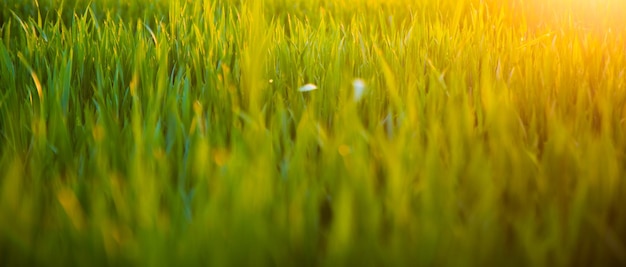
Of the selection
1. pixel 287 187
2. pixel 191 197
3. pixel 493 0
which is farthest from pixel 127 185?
pixel 493 0

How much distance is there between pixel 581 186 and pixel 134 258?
55cm

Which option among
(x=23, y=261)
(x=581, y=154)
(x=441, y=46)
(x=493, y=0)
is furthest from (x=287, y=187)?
(x=493, y=0)

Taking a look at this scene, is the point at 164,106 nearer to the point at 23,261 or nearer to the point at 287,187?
the point at 287,187

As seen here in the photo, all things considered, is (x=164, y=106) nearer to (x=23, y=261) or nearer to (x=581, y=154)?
(x=23, y=261)

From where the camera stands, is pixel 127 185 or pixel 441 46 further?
pixel 441 46

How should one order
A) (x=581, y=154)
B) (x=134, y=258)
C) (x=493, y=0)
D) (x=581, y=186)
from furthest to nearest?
(x=493, y=0), (x=581, y=154), (x=581, y=186), (x=134, y=258)

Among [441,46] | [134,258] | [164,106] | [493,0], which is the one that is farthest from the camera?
[493,0]

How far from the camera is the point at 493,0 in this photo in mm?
3020

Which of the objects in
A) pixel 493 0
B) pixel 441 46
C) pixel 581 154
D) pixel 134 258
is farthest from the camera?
pixel 493 0

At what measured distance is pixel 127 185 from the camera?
2.71 feet

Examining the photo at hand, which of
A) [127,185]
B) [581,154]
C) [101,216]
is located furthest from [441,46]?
[101,216]

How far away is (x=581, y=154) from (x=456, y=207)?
11.7 inches

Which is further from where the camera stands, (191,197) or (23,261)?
(191,197)

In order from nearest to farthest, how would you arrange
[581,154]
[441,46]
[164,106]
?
1. [581,154]
2. [164,106]
3. [441,46]
